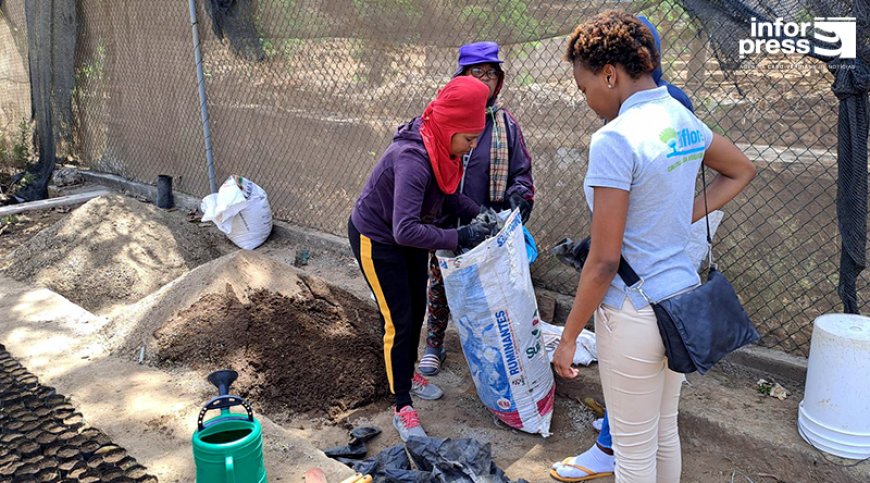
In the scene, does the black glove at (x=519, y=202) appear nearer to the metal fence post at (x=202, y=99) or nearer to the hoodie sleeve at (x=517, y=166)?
the hoodie sleeve at (x=517, y=166)

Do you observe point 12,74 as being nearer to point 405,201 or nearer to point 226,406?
point 405,201

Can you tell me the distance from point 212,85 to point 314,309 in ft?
11.6

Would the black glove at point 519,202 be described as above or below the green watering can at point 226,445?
above

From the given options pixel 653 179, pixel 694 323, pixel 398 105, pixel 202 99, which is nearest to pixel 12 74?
pixel 202 99

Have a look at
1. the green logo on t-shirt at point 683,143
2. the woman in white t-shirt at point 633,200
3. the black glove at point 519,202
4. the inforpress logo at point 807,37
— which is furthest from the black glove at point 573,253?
the inforpress logo at point 807,37

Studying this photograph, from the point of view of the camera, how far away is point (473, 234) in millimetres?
3027

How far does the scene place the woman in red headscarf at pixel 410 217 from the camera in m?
2.80

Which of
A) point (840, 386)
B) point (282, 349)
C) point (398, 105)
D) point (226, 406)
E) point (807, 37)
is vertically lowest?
point (282, 349)

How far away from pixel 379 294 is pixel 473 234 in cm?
53

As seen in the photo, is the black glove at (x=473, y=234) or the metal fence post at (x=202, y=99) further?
the metal fence post at (x=202, y=99)

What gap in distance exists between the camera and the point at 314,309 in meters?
4.20

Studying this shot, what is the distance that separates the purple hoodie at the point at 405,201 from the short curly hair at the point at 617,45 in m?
1.00

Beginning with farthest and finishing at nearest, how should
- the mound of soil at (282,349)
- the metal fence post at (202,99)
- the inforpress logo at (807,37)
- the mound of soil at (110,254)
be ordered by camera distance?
1. the metal fence post at (202,99)
2. the mound of soil at (110,254)
3. the mound of soil at (282,349)
4. the inforpress logo at (807,37)

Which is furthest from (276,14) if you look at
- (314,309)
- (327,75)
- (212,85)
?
(314,309)
